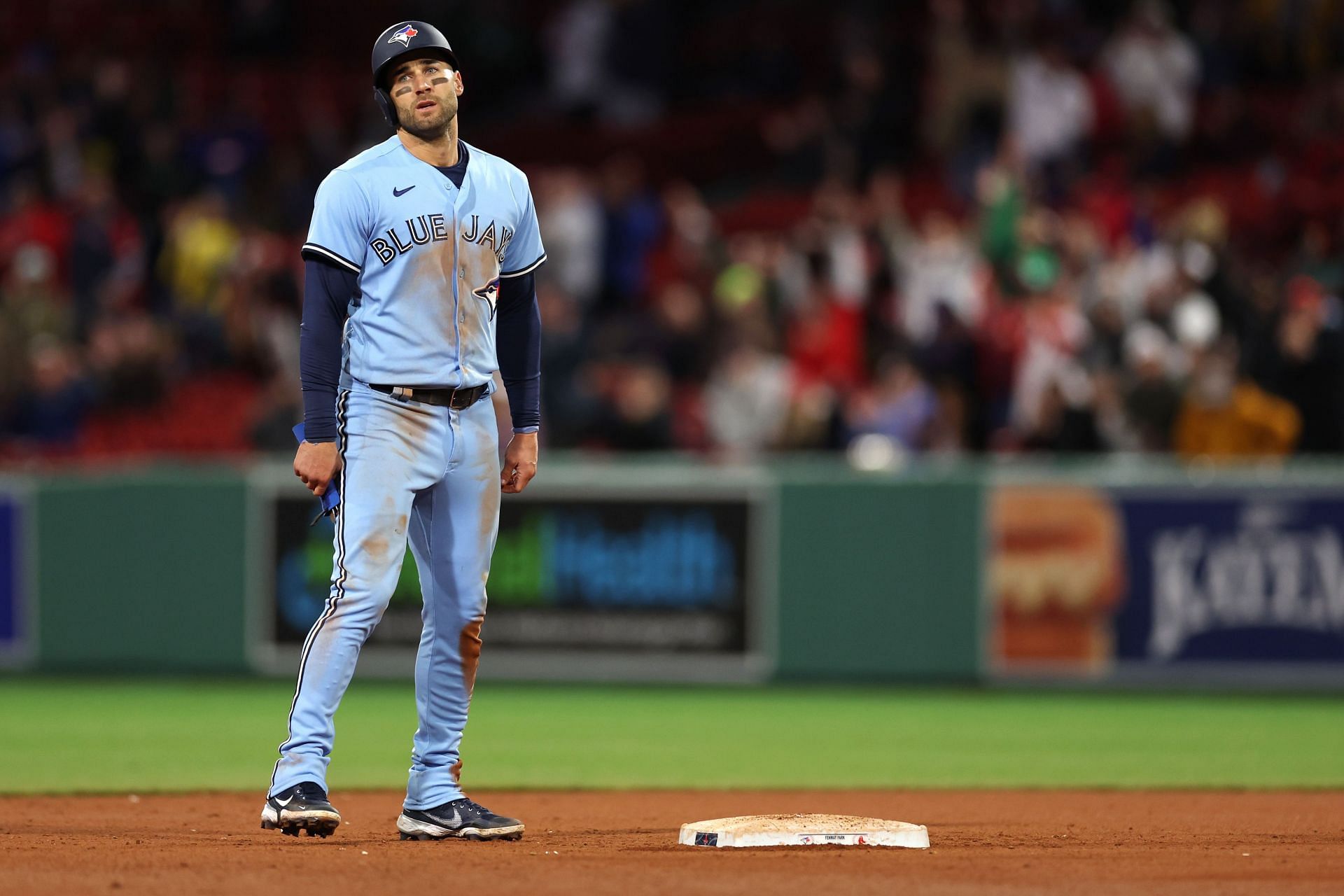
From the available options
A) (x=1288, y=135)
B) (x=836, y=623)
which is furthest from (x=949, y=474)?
(x=1288, y=135)

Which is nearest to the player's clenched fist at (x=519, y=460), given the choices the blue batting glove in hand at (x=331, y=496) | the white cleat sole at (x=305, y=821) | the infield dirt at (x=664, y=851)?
the blue batting glove in hand at (x=331, y=496)

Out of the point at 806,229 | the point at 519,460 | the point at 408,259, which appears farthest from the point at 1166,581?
the point at 408,259

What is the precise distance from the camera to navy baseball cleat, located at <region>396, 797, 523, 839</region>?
6.27 m

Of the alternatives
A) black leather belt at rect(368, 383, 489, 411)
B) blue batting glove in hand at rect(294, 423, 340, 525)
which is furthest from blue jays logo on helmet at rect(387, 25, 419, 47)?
blue batting glove in hand at rect(294, 423, 340, 525)

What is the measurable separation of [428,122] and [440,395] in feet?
2.65

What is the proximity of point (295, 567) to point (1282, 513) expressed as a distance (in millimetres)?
6498

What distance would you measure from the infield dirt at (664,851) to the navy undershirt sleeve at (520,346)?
4.46 ft

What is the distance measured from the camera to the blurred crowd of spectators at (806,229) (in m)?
14.3

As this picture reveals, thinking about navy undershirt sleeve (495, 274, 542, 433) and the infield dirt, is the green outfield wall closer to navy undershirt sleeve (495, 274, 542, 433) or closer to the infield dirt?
the infield dirt

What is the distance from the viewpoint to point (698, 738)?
35.7 ft

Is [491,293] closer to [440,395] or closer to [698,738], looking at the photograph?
[440,395]

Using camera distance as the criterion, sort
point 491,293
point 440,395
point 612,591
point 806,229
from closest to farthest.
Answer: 1. point 440,395
2. point 491,293
3. point 612,591
4. point 806,229

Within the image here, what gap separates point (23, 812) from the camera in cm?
744

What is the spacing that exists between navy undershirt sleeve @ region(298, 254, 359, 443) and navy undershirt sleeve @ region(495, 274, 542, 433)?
600mm
